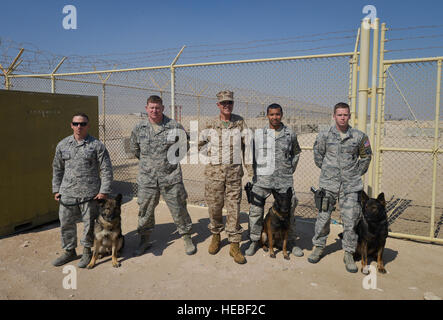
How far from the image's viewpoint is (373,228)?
3.25 meters

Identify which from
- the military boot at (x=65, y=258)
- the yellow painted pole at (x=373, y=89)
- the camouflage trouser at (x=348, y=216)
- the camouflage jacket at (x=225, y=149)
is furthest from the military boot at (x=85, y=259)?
the yellow painted pole at (x=373, y=89)

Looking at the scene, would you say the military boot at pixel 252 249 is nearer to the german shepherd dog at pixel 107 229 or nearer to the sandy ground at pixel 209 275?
the sandy ground at pixel 209 275

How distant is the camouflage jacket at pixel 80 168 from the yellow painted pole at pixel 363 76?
3369 millimetres

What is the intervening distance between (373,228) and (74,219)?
3305mm

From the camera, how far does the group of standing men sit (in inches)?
133

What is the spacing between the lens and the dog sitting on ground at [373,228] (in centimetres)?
323

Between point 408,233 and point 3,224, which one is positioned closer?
point 3,224

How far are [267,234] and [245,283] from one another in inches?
33.8

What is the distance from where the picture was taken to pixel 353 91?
14.1 ft

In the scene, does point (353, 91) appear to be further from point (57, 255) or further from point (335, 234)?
point (57, 255)

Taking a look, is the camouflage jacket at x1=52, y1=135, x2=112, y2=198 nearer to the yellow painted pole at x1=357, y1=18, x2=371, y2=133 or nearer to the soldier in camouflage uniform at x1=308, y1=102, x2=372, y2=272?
the soldier in camouflage uniform at x1=308, y1=102, x2=372, y2=272

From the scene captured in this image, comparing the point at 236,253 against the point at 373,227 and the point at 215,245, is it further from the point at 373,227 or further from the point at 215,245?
the point at 373,227

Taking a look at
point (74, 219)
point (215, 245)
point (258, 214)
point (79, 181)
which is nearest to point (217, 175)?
point (258, 214)
